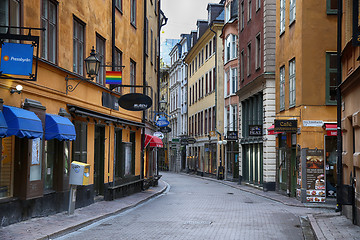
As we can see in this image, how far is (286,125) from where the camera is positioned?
21.5m

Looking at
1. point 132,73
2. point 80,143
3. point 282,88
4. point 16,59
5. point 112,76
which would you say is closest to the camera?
point 16,59

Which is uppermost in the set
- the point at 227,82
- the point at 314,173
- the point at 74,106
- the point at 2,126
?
the point at 227,82

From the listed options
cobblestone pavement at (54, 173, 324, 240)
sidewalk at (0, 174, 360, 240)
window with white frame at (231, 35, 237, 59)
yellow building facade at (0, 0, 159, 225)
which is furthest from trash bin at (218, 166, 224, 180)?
sidewalk at (0, 174, 360, 240)

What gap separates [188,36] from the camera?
62312 millimetres

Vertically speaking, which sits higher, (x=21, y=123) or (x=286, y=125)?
(x=286, y=125)

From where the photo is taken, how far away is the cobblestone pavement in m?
11.6

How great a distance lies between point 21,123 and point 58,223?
9.13 feet

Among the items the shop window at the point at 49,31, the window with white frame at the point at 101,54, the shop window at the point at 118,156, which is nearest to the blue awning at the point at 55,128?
the shop window at the point at 49,31

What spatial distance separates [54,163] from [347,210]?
8335 millimetres

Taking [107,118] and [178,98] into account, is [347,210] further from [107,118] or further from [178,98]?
[178,98]

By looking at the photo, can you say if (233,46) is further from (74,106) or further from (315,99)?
(74,106)

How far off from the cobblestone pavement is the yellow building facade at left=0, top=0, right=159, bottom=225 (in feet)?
Answer: 5.77

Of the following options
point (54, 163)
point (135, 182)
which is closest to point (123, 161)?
point (135, 182)

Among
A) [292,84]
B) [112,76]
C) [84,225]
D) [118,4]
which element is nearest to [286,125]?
[292,84]
